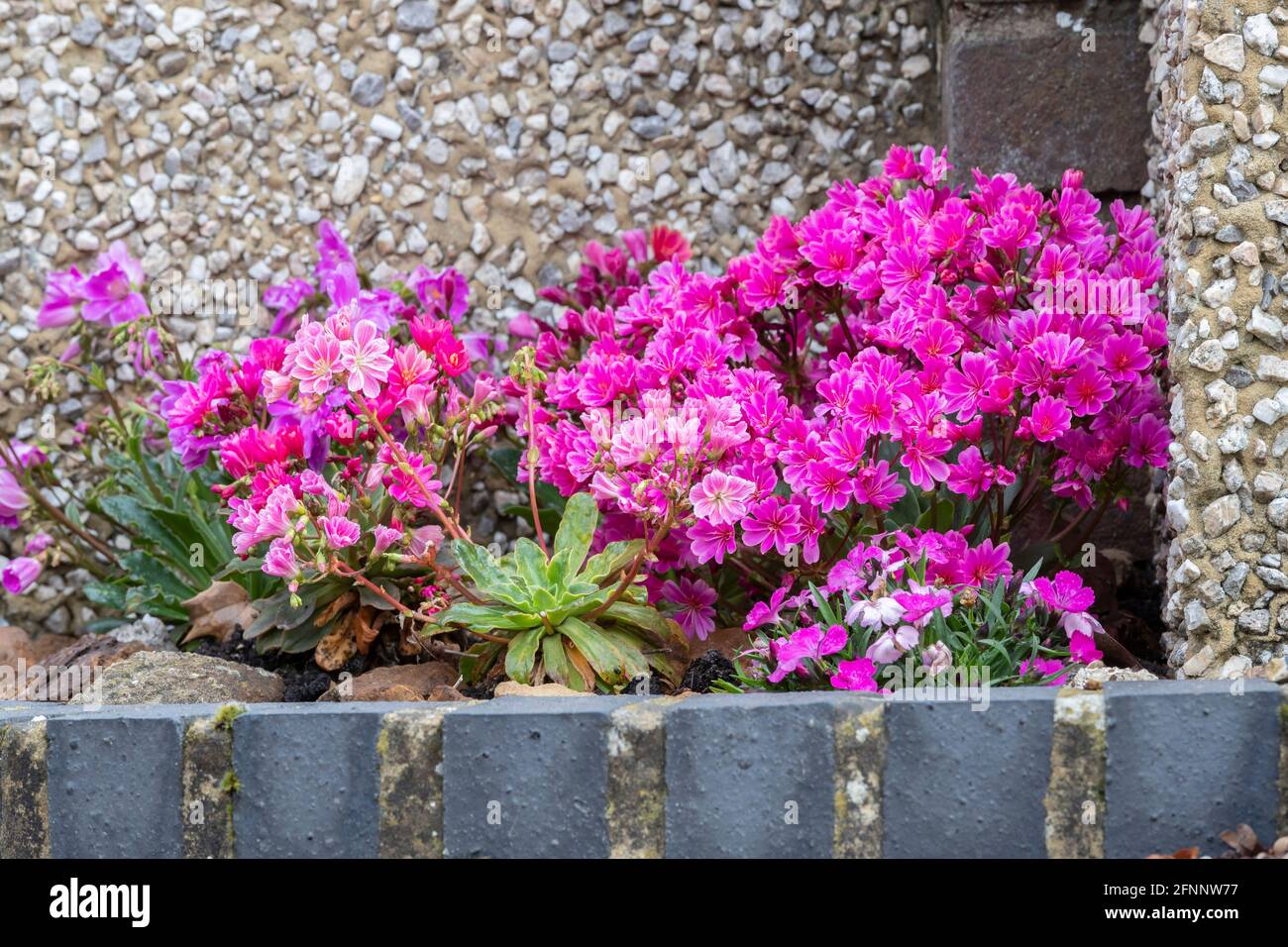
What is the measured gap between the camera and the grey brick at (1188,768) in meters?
1.86

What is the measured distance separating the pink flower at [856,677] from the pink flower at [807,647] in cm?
4

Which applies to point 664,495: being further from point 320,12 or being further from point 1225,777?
point 320,12

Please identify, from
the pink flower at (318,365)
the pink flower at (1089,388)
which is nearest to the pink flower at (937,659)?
the pink flower at (1089,388)

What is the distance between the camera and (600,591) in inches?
93.5

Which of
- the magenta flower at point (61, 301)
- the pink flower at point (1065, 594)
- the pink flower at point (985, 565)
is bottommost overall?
the pink flower at point (1065, 594)

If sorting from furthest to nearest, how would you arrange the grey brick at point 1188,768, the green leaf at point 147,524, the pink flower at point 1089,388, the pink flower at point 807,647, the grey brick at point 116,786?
1. the green leaf at point 147,524
2. the pink flower at point 1089,388
3. the pink flower at point 807,647
4. the grey brick at point 116,786
5. the grey brick at point 1188,768

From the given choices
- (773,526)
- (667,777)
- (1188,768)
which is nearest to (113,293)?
(773,526)

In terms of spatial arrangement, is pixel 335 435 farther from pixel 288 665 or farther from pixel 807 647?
pixel 807 647

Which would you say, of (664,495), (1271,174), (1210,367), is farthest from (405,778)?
(1271,174)

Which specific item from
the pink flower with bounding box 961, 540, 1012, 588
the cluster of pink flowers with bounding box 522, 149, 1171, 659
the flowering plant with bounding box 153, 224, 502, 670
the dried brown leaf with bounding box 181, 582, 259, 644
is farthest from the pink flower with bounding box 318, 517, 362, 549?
the pink flower with bounding box 961, 540, 1012, 588

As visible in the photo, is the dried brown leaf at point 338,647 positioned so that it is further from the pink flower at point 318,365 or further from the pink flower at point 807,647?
the pink flower at point 807,647

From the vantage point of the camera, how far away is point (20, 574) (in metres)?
3.20

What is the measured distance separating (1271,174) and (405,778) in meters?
1.63
